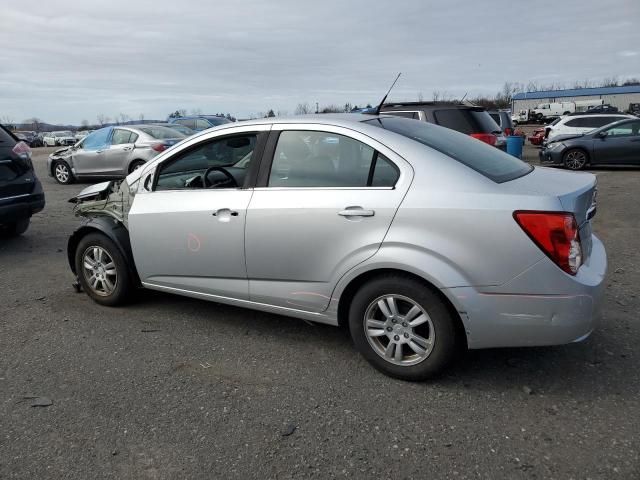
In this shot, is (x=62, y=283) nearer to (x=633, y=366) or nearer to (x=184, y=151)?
(x=184, y=151)

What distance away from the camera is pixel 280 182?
145 inches

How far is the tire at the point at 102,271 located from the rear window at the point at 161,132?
8.57 m

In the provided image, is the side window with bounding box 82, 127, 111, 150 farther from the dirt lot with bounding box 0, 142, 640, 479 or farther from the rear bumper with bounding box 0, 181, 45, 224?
the dirt lot with bounding box 0, 142, 640, 479

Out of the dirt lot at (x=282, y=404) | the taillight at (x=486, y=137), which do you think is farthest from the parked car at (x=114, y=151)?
the dirt lot at (x=282, y=404)

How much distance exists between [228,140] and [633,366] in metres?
3.22

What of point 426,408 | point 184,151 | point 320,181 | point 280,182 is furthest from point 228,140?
point 426,408

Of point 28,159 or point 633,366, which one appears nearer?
point 633,366

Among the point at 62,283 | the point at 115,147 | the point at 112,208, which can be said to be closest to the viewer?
the point at 112,208

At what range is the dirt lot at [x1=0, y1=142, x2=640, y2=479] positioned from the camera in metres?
2.61

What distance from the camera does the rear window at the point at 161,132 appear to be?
12.8 meters

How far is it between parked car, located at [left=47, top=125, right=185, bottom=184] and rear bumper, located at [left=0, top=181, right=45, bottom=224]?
5609 mm

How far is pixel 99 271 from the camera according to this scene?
4.68 meters

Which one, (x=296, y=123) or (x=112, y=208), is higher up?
(x=296, y=123)

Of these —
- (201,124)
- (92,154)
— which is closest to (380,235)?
(92,154)
